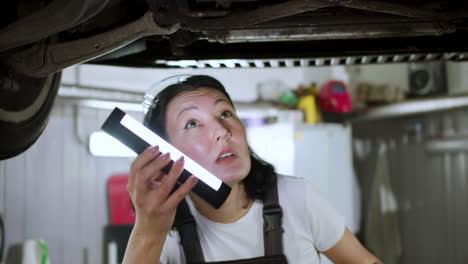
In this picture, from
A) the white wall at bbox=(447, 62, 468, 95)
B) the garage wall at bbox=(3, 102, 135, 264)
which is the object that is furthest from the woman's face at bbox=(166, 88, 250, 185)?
the white wall at bbox=(447, 62, 468, 95)

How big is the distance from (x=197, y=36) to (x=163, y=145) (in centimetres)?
26

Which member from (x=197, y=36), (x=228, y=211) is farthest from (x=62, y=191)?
(x=197, y=36)

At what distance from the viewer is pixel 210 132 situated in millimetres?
845

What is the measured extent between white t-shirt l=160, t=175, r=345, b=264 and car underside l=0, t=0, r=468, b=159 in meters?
0.33

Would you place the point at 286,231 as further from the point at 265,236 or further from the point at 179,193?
the point at 179,193

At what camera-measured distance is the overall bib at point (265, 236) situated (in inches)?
35.0

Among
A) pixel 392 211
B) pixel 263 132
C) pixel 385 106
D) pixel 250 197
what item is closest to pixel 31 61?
pixel 250 197

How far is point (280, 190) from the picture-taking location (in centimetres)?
98

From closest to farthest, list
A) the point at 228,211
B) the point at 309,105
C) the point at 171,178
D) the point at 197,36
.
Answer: the point at 171,178 → the point at 197,36 → the point at 228,211 → the point at 309,105

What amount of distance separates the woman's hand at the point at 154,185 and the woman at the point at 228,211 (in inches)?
1.3

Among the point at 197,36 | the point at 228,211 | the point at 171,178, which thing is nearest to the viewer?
the point at 171,178

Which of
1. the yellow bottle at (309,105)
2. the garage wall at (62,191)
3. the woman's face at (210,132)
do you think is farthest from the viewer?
the yellow bottle at (309,105)

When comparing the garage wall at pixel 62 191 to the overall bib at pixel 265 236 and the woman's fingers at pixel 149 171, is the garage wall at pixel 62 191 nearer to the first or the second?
the overall bib at pixel 265 236

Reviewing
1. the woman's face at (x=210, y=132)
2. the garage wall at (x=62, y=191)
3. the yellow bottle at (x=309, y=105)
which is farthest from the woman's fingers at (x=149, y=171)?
the yellow bottle at (x=309, y=105)
